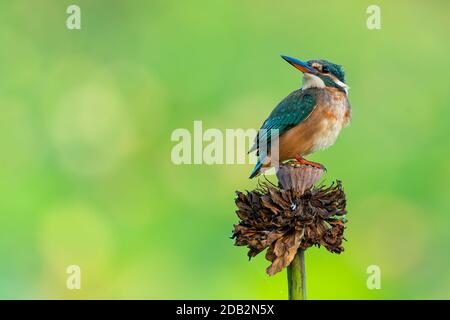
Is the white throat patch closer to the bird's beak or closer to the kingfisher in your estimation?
the kingfisher

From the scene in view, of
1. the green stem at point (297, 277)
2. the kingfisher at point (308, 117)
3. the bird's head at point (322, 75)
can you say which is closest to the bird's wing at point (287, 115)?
Answer: the kingfisher at point (308, 117)

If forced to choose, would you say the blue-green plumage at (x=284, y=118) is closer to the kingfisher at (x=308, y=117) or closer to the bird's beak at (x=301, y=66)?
the kingfisher at (x=308, y=117)

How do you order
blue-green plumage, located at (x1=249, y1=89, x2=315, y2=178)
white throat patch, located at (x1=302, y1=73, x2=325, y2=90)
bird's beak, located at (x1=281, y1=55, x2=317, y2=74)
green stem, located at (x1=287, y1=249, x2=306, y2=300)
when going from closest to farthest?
green stem, located at (x1=287, y1=249, x2=306, y2=300) < bird's beak, located at (x1=281, y1=55, x2=317, y2=74) < blue-green plumage, located at (x1=249, y1=89, x2=315, y2=178) < white throat patch, located at (x1=302, y1=73, x2=325, y2=90)

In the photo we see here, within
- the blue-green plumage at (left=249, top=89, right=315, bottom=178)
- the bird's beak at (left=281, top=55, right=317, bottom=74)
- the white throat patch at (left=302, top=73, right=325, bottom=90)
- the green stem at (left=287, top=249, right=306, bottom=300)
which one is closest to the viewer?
the green stem at (left=287, top=249, right=306, bottom=300)

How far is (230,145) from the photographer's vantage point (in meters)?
6.27

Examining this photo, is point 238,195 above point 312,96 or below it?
below

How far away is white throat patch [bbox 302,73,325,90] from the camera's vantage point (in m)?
5.30

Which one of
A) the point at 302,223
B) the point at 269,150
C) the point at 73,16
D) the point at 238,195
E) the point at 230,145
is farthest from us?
the point at 73,16

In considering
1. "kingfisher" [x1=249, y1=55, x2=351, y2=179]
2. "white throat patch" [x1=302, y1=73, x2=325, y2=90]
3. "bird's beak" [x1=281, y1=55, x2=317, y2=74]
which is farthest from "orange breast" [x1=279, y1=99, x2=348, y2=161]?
"bird's beak" [x1=281, y1=55, x2=317, y2=74]

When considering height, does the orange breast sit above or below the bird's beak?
below

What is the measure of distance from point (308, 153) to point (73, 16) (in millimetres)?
3123
